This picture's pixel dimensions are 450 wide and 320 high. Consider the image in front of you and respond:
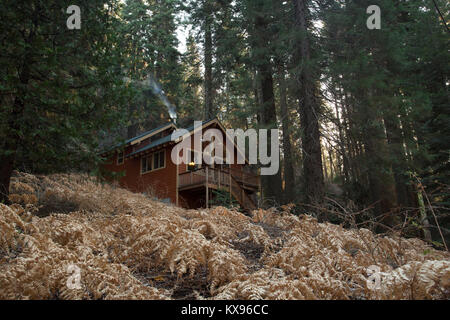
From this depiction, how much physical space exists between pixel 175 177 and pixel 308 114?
9.87 metres

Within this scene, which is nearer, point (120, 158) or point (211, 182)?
point (211, 182)

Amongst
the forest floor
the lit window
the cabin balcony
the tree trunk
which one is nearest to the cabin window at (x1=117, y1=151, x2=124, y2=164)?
the lit window

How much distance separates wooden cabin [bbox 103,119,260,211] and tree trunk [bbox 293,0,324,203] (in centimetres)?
667

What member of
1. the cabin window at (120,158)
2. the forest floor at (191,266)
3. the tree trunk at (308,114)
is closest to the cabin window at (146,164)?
the cabin window at (120,158)

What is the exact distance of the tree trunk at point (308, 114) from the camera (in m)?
9.14

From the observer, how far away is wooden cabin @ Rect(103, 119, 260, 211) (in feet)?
55.8

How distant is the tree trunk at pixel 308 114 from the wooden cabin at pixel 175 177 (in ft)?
21.9

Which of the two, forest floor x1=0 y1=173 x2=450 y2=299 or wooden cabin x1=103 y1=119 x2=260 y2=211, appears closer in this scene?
forest floor x1=0 y1=173 x2=450 y2=299

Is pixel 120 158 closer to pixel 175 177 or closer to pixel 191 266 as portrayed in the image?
pixel 175 177

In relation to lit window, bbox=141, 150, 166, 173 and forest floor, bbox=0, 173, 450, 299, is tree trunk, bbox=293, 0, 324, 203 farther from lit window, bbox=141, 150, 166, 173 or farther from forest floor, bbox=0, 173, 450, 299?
lit window, bbox=141, 150, 166, 173

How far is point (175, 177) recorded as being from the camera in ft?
57.8

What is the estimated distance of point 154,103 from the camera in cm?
2792

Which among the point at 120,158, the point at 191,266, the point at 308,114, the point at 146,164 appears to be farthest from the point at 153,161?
the point at 191,266
